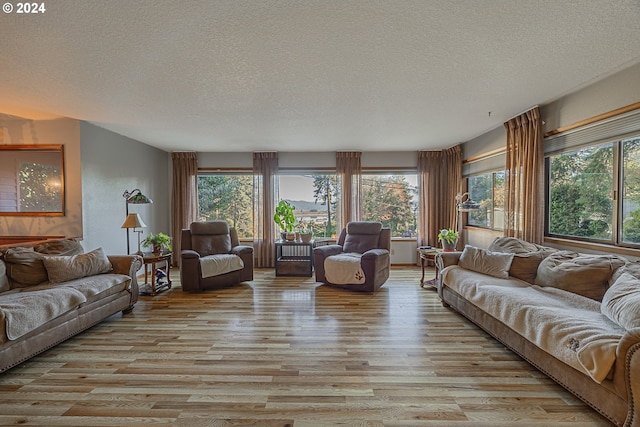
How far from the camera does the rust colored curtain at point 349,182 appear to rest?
6113mm

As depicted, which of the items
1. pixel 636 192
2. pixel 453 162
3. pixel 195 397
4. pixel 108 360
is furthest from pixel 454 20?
pixel 453 162

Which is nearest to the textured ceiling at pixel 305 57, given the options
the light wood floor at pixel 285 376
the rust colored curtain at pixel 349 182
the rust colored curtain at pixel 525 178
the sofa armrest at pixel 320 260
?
the rust colored curtain at pixel 525 178

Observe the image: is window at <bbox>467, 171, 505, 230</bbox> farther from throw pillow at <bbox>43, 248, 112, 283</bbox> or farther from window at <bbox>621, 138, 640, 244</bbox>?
throw pillow at <bbox>43, 248, 112, 283</bbox>

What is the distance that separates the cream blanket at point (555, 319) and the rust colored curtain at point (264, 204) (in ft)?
13.0

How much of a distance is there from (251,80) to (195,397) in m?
2.56

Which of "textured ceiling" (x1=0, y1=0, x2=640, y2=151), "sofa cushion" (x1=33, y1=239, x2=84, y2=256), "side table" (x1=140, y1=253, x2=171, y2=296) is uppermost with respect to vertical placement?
"textured ceiling" (x1=0, y1=0, x2=640, y2=151)

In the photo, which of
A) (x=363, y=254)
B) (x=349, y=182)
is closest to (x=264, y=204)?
(x=349, y=182)

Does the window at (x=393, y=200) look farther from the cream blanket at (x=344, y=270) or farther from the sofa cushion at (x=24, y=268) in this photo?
the sofa cushion at (x=24, y=268)

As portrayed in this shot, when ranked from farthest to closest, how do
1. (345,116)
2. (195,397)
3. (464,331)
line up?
(345,116)
(464,331)
(195,397)

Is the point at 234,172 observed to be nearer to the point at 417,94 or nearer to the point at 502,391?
the point at 417,94

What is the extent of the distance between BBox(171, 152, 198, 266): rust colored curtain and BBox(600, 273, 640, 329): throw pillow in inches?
248

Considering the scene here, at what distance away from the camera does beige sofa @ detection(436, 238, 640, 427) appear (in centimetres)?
160

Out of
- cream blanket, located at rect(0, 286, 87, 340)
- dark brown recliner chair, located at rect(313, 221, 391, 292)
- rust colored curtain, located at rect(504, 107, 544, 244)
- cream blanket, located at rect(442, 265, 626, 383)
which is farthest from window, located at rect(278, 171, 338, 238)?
cream blanket, located at rect(0, 286, 87, 340)

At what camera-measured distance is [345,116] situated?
12.5ft
